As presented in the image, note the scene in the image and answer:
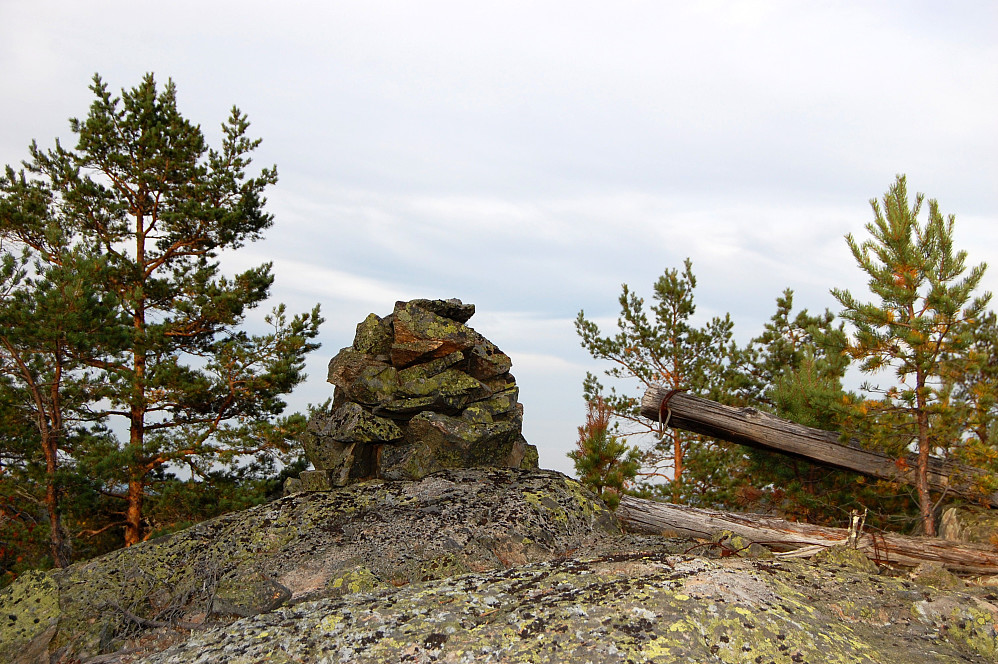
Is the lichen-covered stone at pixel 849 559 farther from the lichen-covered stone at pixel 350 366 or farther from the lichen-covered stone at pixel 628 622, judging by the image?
the lichen-covered stone at pixel 350 366

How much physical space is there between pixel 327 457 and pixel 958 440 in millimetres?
10934

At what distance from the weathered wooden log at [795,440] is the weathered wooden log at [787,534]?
6.13ft

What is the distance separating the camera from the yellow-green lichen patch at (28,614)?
6.22 metres

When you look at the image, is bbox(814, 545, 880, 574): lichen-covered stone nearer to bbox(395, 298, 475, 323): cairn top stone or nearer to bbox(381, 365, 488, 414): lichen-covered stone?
bbox(381, 365, 488, 414): lichen-covered stone

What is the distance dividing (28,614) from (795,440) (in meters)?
11.3

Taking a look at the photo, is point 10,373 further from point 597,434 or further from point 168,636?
point 597,434

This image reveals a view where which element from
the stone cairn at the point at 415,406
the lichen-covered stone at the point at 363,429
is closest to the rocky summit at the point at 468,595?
the stone cairn at the point at 415,406

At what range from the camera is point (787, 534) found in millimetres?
9406

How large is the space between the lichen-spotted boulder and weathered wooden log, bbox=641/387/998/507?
372cm

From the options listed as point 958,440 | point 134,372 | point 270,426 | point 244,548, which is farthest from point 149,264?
point 958,440

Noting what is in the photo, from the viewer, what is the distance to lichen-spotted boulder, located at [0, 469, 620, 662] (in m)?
6.45

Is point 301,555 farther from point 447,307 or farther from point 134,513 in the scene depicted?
point 134,513

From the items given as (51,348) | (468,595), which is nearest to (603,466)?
(468,595)

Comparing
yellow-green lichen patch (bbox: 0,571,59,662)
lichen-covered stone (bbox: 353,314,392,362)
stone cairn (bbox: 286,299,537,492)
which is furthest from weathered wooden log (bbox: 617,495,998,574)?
A: yellow-green lichen patch (bbox: 0,571,59,662)
